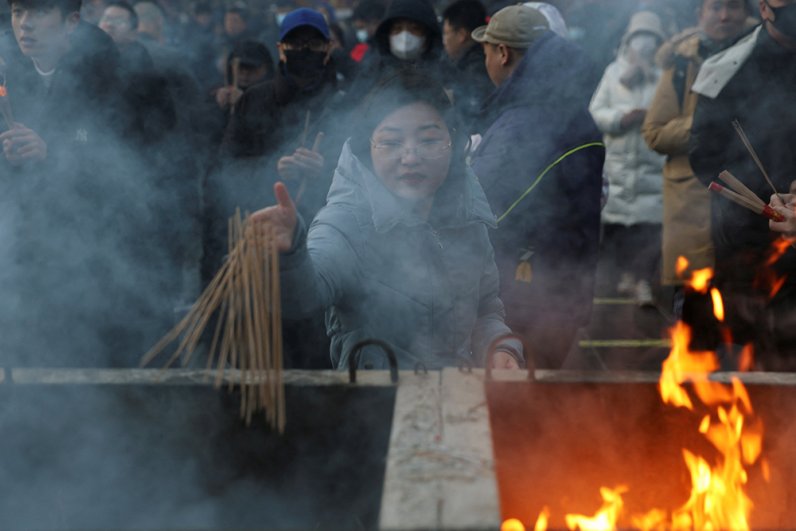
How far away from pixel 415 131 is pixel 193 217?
2324 millimetres

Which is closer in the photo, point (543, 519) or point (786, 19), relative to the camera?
point (543, 519)

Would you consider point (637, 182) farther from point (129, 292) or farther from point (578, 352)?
→ point (129, 292)

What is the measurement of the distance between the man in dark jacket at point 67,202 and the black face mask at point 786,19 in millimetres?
2833

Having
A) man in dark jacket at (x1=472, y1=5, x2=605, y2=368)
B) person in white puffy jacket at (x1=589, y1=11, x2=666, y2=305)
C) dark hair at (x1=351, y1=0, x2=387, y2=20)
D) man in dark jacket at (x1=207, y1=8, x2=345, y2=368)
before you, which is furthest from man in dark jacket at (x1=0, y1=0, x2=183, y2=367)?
dark hair at (x1=351, y1=0, x2=387, y2=20)

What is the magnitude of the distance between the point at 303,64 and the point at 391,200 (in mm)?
2192

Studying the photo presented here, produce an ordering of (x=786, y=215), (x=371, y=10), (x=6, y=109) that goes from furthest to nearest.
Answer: (x=371, y=10) → (x=6, y=109) → (x=786, y=215)

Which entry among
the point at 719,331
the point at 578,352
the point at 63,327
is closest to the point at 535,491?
the point at 719,331

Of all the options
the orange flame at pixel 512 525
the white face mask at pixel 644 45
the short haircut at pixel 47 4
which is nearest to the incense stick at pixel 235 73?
the short haircut at pixel 47 4

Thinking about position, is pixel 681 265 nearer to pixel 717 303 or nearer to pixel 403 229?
pixel 717 303

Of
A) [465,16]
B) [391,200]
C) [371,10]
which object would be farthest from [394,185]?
[371,10]

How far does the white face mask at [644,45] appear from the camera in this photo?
A: 21.7 ft

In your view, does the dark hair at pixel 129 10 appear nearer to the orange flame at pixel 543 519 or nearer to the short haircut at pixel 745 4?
the short haircut at pixel 745 4

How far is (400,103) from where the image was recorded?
2.68 m

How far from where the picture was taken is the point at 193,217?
4.70m
